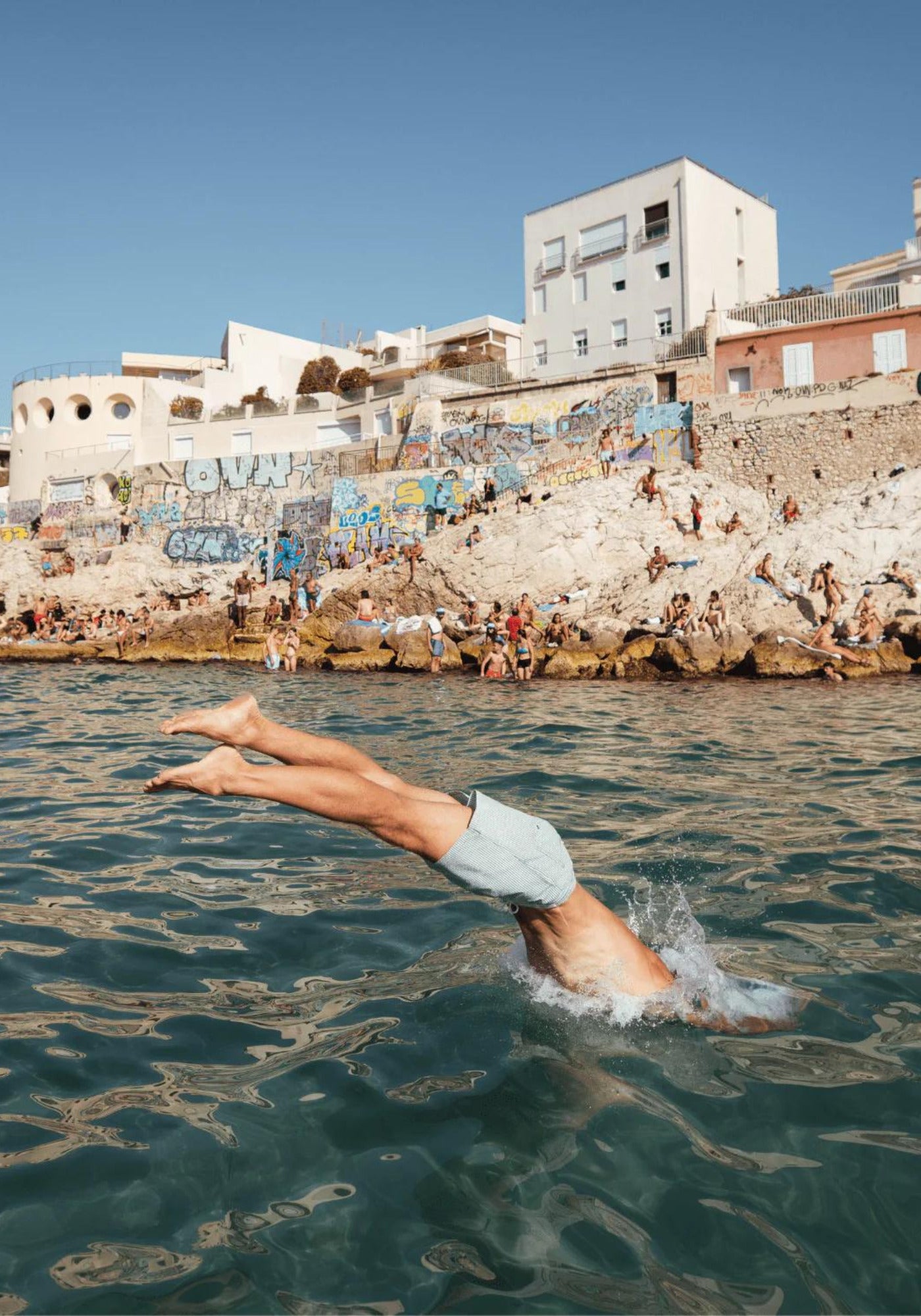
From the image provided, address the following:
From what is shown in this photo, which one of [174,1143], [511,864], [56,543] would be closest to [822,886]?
[511,864]

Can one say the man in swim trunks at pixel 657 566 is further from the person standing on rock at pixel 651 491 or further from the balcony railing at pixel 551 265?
the balcony railing at pixel 551 265

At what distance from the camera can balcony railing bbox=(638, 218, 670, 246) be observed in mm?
40156

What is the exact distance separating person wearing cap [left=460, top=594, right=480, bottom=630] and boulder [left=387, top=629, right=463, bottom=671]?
2206 mm

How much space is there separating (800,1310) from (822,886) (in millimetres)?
3273

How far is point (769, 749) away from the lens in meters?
9.73

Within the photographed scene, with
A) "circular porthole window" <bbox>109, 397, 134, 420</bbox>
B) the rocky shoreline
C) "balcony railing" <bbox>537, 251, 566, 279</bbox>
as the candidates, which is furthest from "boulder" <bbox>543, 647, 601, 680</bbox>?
"circular porthole window" <bbox>109, 397, 134, 420</bbox>

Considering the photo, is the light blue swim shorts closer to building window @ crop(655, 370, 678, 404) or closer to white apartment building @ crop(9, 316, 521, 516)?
building window @ crop(655, 370, 678, 404)

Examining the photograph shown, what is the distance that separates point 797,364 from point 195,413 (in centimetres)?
2953

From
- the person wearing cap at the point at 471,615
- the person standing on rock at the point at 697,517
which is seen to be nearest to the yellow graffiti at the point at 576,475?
the person standing on rock at the point at 697,517

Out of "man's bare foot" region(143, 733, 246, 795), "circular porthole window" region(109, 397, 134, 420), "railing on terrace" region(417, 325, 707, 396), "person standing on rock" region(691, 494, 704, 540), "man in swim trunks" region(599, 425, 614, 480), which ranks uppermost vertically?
"circular porthole window" region(109, 397, 134, 420)

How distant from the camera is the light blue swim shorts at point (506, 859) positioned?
10.3 feet

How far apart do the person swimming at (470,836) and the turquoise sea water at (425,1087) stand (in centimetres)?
21

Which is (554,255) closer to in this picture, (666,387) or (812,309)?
(666,387)

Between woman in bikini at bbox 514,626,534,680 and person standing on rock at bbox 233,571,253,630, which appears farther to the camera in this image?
person standing on rock at bbox 233,571,253,630
